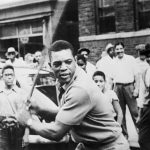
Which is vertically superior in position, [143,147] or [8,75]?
[8,75]

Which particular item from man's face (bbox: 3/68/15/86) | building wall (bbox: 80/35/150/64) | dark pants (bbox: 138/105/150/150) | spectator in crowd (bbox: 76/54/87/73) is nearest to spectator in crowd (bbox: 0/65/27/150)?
man's face (bbox: 3/68/15/86)

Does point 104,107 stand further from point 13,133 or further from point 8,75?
point 8,75

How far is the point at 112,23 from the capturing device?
14.5m

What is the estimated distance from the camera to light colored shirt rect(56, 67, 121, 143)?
385 cm

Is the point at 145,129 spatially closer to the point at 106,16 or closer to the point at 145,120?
the point at 145,120

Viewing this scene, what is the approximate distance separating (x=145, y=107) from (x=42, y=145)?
1.93 meters

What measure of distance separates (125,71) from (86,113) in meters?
5.93

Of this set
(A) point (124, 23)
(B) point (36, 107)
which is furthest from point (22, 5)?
(B) point (36, 107)

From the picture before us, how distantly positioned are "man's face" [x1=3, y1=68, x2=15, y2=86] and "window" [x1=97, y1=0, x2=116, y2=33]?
7643mm

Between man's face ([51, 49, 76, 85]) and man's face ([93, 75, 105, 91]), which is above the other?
man's face ([51, 49, 76, 85])

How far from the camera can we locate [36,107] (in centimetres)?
438

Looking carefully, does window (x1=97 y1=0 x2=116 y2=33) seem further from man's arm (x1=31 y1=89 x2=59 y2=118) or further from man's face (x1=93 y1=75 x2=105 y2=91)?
man's arm (x1=31 y1=89 x2=59 y2=118)

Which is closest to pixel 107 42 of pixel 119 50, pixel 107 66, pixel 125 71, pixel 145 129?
pixel 107 66

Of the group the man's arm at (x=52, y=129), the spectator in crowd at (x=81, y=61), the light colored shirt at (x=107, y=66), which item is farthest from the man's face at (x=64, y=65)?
the light colored shirt at (x=107, y=66)
